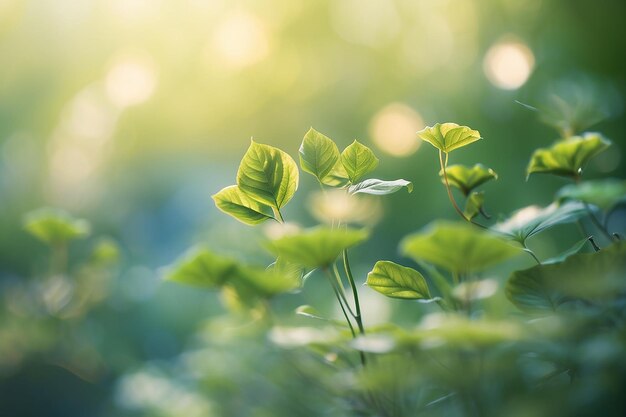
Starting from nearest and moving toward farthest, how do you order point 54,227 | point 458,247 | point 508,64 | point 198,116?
point 458,247, point 54,227, point 508,64, point 198,116

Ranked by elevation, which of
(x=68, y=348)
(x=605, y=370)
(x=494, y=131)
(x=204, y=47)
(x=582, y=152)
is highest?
(x=204, y=47)

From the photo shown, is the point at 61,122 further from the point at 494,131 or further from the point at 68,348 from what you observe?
the point at 494,131

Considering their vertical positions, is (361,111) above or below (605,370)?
above

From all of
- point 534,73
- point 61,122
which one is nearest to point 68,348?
point 61,122

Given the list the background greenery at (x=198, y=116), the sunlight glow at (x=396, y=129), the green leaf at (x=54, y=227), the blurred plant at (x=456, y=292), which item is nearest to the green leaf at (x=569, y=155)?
the blurred plant at (x=456, y=292)

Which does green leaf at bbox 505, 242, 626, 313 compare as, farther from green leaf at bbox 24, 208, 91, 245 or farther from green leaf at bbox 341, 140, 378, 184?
green leaf at bbox 24, 208, 91, 245

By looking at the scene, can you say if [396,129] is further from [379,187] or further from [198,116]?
[379,187]

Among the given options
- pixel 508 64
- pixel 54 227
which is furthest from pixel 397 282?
pixel 508 64
